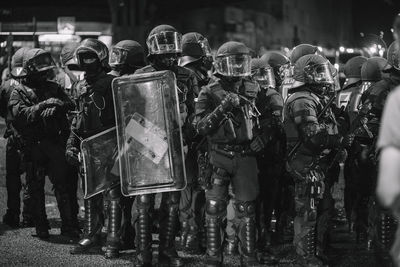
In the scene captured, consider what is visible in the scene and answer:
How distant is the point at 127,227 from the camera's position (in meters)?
8.09

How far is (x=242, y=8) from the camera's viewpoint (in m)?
35.2

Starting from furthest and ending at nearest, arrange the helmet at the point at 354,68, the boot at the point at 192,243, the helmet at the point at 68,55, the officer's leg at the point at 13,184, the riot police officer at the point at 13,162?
the helmet at the point at 68,55, the helmet at the point at 354,68, the officer's leg at the point at 13,184, the riot police officer at the point at 13,162, the boot at the point at 192,243

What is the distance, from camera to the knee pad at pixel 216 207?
6.73 meters

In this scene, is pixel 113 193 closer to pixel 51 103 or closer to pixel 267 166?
pixel 51 103

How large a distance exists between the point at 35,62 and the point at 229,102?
2843mm

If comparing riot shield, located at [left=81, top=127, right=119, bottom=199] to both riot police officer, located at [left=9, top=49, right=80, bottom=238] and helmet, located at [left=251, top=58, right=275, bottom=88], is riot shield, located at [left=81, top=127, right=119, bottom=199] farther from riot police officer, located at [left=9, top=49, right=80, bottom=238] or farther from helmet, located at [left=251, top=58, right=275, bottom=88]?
helmet, located at [left=251, top=58, right=275, bottom=88]

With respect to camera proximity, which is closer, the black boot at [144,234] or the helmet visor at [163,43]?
the black boot at [144,234]

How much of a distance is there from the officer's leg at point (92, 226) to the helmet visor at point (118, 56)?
154 centimetres

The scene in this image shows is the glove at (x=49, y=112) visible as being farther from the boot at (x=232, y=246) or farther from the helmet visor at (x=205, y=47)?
the boot at (x=232, y=246)

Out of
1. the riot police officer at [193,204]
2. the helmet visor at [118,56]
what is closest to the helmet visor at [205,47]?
the riot police officer at [193,204]

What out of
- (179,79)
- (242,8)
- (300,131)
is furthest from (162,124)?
(242,8)

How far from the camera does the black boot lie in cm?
683

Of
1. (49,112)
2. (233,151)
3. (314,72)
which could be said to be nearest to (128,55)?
(49,112)

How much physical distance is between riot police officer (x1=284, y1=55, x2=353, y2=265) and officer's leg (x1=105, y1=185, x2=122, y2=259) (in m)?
1.76
